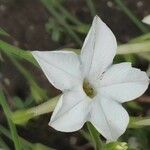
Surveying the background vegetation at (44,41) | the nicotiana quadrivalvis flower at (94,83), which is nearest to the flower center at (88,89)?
the nicotiana quadrivalvis flower at (94,83)

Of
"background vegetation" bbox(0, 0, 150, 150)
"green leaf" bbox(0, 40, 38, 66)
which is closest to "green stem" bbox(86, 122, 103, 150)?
"green leaf" bbox(0, 40, 38, 66)

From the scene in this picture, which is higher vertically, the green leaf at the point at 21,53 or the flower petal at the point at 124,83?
the green leaf at the point at 21,53

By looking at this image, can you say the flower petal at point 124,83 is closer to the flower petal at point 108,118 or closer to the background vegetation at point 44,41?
the flower petal at point 108,118

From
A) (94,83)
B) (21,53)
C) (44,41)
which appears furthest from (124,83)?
(44,41)

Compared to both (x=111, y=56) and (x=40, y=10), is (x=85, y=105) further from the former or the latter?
(x=40, y=10)

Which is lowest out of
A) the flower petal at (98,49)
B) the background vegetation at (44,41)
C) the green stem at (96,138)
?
the background vegetation at (44,41)

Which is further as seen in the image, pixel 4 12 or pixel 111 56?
pixel 4 12

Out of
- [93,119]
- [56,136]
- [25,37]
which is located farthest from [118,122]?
[25,37]

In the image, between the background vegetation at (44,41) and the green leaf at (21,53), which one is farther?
the background vegetation at (44,41)
